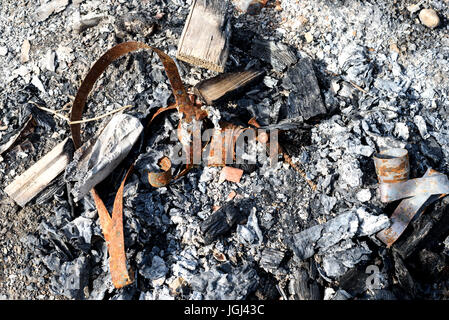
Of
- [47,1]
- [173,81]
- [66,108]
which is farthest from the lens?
[47,1]

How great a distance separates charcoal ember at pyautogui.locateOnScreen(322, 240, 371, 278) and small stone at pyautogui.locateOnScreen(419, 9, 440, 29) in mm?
2620

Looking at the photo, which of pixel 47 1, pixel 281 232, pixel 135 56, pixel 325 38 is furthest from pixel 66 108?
pixel 325 38

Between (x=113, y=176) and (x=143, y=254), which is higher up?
(x=113, y=176)

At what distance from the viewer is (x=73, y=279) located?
2982mm

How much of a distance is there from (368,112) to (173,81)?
5.94 ft

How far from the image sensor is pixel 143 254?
3078mm

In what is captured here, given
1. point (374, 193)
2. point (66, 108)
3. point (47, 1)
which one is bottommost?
point (374, 193)

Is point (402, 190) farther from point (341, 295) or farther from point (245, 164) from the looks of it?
point (245, 164)

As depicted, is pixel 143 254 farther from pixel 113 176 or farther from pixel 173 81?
pixel 173 81

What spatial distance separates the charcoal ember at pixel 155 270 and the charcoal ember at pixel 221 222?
399 millimetres

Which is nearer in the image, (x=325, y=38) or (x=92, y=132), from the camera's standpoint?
(x=92, y=132)

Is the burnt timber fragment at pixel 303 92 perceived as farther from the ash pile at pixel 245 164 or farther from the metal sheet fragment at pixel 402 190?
the metal sheet fragment at pixel 402 190

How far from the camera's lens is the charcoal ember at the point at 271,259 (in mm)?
3059

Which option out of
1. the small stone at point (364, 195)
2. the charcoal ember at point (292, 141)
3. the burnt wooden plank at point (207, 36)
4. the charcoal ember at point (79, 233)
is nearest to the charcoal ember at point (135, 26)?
the burnt wooden plank at point (207, 36)
